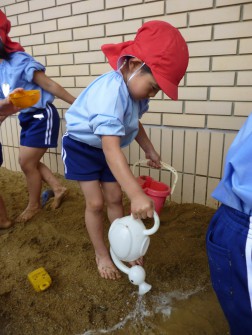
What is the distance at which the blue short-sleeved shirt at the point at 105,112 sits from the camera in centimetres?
141

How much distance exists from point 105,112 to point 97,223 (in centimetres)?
78

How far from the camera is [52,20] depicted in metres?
3.19

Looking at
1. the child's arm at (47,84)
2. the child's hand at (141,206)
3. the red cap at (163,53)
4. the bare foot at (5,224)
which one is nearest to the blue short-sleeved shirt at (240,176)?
the child's hand at (141,206)

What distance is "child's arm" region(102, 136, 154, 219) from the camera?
1306mm

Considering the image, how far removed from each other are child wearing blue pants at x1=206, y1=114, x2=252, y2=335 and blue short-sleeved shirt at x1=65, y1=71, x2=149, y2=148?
1.82 feet

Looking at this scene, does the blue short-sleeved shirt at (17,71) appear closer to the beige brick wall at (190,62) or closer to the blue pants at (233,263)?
the beige brick wall at (190,62)

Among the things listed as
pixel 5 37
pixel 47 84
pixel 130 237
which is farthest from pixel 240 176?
pixel 5 37

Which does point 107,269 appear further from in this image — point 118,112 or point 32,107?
point 32,107

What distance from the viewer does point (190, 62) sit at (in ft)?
8.08

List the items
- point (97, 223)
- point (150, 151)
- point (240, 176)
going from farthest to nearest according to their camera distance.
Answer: point (150, 151) < point (97, 223) < point (240, 176)

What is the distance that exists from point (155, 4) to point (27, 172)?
1.73 metres

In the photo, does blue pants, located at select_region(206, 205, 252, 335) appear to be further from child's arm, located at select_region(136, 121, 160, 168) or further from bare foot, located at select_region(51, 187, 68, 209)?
bare foot, located at select_region(51, 187, 68, 209)

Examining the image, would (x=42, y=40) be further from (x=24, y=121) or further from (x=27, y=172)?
(x=27, y=172)

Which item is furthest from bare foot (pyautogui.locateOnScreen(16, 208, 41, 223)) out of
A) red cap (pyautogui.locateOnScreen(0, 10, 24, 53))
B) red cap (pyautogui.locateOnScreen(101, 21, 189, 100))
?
red cap (pyautogui.locateOnScreen(101, 21, 189, 100))
